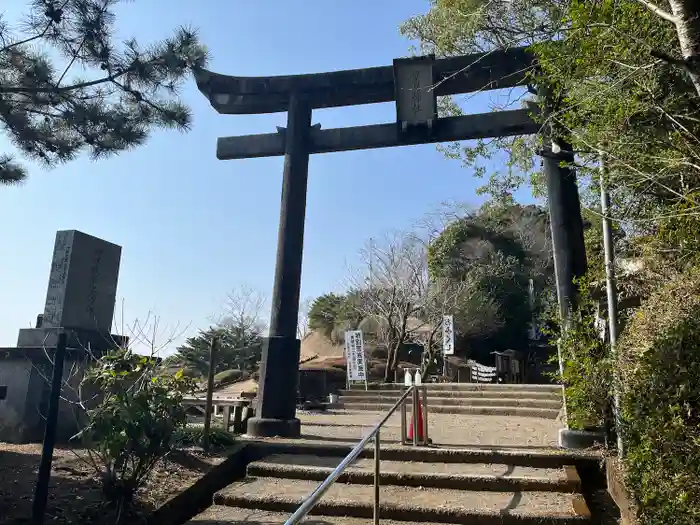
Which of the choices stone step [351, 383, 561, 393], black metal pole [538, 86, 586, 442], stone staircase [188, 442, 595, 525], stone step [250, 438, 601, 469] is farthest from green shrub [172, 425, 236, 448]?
stone step [351, 383, 561, 393]

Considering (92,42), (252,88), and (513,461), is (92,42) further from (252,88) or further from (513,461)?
(513,461)

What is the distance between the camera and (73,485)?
4.75 meters

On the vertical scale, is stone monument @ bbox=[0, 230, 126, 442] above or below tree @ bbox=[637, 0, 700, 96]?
below

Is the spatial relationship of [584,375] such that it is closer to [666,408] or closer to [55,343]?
Answer: [666,408]

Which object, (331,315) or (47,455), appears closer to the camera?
(47,455)

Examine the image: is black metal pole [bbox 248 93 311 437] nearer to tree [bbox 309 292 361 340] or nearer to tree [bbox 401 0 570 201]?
tree [bbox 401 0 570 201]

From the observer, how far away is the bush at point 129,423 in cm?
430

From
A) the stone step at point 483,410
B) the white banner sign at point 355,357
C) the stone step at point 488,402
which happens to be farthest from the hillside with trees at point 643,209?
the white banner sign at point 355,357

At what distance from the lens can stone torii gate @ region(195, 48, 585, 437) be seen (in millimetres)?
7020

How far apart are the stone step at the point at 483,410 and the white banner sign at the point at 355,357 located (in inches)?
61.6

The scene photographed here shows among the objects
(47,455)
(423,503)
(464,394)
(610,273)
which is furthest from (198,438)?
(464,394)

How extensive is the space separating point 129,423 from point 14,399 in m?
3.10

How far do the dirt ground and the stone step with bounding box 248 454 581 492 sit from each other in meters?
0.69

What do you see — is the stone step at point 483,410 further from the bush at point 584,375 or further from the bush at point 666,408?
the bush at point 666,408
